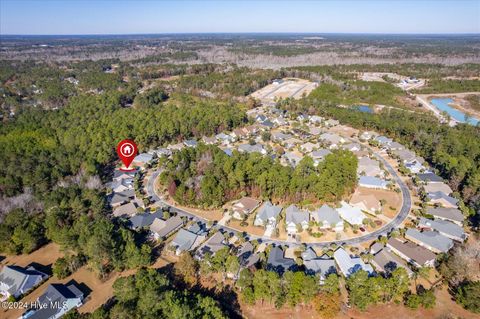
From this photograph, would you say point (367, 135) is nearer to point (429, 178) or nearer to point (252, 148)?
point (429, 178)

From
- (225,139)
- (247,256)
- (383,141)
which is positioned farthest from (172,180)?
(383,141)

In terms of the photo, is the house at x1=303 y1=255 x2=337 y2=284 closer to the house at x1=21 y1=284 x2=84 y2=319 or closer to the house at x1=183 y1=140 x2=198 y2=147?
the house at x1=21 y1=284 x2=84 y2=319

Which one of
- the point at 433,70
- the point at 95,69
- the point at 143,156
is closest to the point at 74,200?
the point at 143,156

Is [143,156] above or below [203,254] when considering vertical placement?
above

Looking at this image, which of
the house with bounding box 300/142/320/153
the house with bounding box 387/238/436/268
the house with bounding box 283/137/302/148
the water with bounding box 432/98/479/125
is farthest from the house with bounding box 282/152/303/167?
the water with bounding box 432/98/479/125

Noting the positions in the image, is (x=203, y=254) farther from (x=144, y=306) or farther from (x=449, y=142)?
(x=449, y=142)

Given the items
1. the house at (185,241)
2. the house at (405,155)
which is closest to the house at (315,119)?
the house at (405,155)
